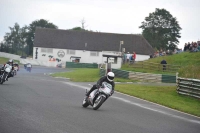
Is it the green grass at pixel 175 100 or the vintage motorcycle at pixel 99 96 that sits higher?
the vintage motorcycle at pixel 99 96

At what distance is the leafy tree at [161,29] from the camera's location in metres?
106

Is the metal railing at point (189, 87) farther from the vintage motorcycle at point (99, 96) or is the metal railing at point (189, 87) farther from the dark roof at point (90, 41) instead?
the dark roof at point (90, 41)

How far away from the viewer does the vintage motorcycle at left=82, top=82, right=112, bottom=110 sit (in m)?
15.7

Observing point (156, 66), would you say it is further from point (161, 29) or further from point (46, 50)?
point (161, 29)

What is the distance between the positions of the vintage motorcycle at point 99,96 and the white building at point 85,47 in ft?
252

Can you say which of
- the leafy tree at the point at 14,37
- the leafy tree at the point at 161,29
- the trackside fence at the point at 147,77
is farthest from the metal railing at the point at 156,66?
the leafy tree at the point at 14,37

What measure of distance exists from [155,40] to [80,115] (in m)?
96.3

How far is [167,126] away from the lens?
13.1m

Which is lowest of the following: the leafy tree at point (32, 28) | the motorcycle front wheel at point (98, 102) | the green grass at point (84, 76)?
the green grass at point (84, 76)

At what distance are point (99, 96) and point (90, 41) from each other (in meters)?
81.2

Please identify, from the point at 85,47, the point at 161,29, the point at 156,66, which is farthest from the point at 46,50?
the point at 156,66

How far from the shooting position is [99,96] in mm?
15820

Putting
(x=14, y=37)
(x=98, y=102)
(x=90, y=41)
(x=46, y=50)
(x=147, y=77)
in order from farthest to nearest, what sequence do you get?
1. (x=14, y=37)
2. (x=90, y=41)
3. (x=46, y=50)
4. (x=147, y=77)
5. (x=98, y=102)

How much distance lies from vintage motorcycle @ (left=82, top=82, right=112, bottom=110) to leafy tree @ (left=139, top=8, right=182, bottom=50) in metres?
90.8
